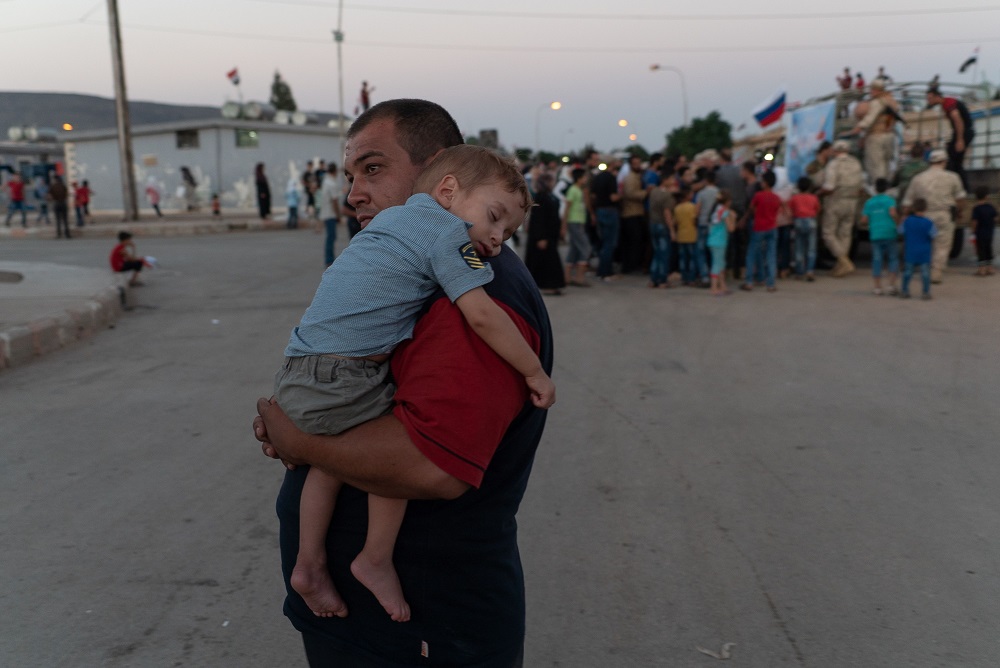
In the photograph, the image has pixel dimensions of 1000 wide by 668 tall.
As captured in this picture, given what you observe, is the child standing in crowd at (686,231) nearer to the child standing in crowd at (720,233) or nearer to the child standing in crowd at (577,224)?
the child standing in crowd at (720,233)

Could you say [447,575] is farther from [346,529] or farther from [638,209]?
[638,209]

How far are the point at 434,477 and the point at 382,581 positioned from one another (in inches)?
11.3

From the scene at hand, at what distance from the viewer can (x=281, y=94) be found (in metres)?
100

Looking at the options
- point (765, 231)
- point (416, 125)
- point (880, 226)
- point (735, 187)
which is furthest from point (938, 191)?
point (416, 125)

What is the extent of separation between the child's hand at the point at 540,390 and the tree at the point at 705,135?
7389 cm

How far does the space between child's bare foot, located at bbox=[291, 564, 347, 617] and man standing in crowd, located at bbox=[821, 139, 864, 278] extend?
42.9ft

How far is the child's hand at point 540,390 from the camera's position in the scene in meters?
1.56

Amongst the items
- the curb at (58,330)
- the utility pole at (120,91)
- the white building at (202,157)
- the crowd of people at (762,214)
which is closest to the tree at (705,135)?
the white building at (202,157)

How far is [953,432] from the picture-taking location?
582 cm

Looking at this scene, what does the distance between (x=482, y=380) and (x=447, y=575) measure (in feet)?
1.41

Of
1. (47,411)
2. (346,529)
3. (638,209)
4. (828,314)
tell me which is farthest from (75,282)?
(346,529)

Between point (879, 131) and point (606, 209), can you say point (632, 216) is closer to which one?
point (606, 209)

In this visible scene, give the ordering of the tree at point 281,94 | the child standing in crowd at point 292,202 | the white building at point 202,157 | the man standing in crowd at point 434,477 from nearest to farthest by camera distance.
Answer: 1. the man standing in crowd at point 434,477
2. the child standing in crowd at point 292,202
3. the white building at point 202,157
4. the tree at point 281,94

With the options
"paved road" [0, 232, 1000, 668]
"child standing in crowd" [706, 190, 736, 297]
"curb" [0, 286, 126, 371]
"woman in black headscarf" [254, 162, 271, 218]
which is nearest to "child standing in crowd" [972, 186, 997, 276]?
"child standing in crowd" [706, 190, 736, 297]
